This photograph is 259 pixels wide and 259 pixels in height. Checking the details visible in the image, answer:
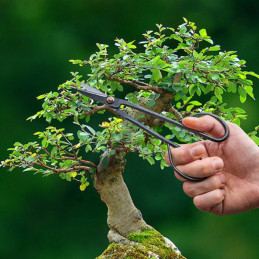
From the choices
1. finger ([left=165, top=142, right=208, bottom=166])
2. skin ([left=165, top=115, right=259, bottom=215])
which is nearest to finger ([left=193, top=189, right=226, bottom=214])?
skin ([left=165, top=115, right=259, bottom=215])

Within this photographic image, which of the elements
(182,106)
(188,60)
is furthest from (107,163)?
(188,60)

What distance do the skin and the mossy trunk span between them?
2.59ft

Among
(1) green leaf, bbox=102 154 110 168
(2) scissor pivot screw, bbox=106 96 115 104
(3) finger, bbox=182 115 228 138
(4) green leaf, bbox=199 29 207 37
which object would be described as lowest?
(3) finger, bbox=182 115 228 138

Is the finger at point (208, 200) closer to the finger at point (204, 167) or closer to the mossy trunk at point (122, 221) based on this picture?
the finger at point (204, 167)

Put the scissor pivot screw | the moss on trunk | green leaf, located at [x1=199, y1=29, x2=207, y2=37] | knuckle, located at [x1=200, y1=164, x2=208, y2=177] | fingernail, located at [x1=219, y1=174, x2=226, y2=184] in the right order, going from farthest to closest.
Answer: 1. the moss on trunk
2. green leaf, located at [x1=199, y1=29, x2=207, y2=37]
3. the scissor pivot screw
4. fingernail, located at [x1=219, y1=174, x2=226, y2=184]
5. knuckle, located at [x1=200, y1=164, x2=208, y2=177]

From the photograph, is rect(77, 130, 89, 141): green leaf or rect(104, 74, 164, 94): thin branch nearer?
rect(77, 130, 89, 141): green leaf

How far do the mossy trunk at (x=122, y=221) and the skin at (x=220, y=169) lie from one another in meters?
0.79

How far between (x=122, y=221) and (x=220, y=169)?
3.55 ft

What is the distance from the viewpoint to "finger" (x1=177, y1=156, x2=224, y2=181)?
176 cm

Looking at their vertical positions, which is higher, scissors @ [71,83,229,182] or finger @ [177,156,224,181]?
scissors @ [71,83,229,182]

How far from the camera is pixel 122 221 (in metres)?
2.74

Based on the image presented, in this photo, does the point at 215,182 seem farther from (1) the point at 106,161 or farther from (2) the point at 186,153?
(1) the point at 106,161

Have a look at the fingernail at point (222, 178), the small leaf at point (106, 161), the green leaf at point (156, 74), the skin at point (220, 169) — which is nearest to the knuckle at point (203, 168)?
the skin at point (220, 169)

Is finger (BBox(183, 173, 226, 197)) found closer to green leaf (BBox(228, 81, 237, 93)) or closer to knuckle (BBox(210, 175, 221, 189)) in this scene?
knuckle (BBox(210, 175, 221, 189))
